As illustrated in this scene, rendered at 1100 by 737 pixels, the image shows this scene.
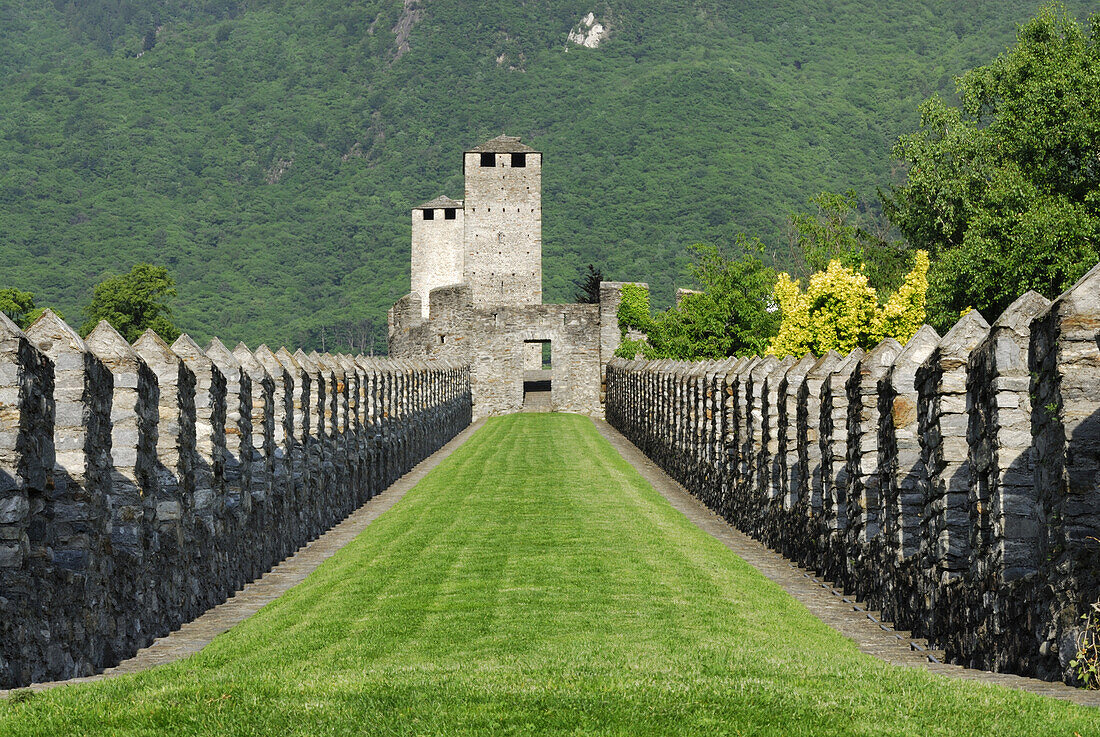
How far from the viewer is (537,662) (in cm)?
707

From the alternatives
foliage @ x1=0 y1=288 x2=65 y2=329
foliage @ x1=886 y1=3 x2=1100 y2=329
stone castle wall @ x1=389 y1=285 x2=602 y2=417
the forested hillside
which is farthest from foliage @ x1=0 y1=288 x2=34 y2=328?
foliage @ x1=886 y1=3 x2=1100 y2=329

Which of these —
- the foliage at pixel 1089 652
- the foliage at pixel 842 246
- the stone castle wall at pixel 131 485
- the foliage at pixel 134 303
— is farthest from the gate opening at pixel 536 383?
the foliage at pixel 1089 652

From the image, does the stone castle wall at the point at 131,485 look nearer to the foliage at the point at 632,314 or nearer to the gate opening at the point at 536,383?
the foliage at the point at 632,314

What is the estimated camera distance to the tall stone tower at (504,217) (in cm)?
6994

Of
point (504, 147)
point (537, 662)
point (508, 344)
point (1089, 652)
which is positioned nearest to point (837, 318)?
point (537, 662)

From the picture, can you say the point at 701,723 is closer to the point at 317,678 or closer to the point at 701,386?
the point at 317,678

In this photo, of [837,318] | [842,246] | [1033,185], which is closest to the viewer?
[837,318]

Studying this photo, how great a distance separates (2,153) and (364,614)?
98.6m

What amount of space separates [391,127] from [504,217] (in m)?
52.2

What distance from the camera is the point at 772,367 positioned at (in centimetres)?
1658

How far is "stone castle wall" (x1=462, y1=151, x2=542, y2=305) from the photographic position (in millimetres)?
69938

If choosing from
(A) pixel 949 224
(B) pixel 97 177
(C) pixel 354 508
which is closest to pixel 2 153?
(B) pixel 97 177

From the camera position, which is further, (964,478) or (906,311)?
(906,311)

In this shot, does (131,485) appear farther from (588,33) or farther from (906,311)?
(588,33)
